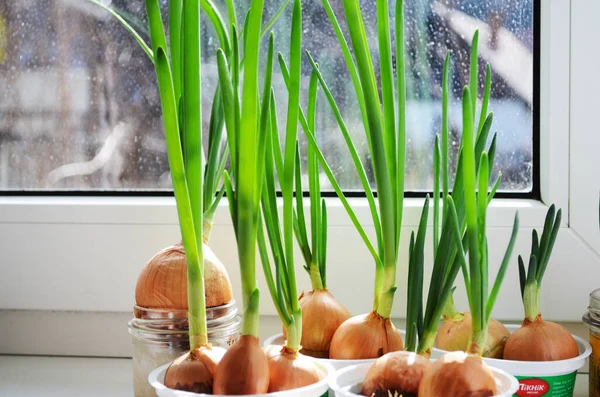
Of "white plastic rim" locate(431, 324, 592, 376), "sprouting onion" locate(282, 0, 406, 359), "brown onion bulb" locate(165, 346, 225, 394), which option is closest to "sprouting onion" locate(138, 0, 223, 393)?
"brown onion bulb" locate(165, 346, 225, 394)

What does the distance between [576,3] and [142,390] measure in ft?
1.69

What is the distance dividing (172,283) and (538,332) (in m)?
0.27

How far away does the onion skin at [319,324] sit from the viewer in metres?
0.53

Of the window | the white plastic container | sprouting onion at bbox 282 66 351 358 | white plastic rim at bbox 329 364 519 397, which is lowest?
the white plastic container

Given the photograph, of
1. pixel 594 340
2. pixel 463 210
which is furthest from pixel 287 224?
pixel 594 340

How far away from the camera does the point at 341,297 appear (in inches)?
27.5

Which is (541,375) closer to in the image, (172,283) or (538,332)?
(538,332)

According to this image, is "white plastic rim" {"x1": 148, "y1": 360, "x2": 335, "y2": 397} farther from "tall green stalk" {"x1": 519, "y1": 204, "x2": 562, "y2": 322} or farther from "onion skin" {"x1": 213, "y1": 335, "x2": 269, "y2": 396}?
"tall green stalk" {"x1": 519, "y1": 204, "x2": 562, "y2": 322}

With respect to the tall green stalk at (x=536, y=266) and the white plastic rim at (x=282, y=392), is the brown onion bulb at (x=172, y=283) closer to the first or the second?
the white plastic rim at (x=282, y=392)

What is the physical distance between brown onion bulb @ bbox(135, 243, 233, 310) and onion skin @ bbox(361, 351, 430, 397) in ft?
0.47

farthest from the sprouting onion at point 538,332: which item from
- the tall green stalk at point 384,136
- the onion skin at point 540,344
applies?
the tall green stalk at point 384,136

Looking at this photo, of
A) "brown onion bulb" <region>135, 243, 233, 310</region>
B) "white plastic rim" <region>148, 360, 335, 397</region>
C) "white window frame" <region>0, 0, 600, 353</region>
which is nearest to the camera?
"white plastic rim" <region>148, 360, 335, 397</region>

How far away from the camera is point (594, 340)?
A: 0.53 meters

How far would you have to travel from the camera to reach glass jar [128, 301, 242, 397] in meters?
0.50
